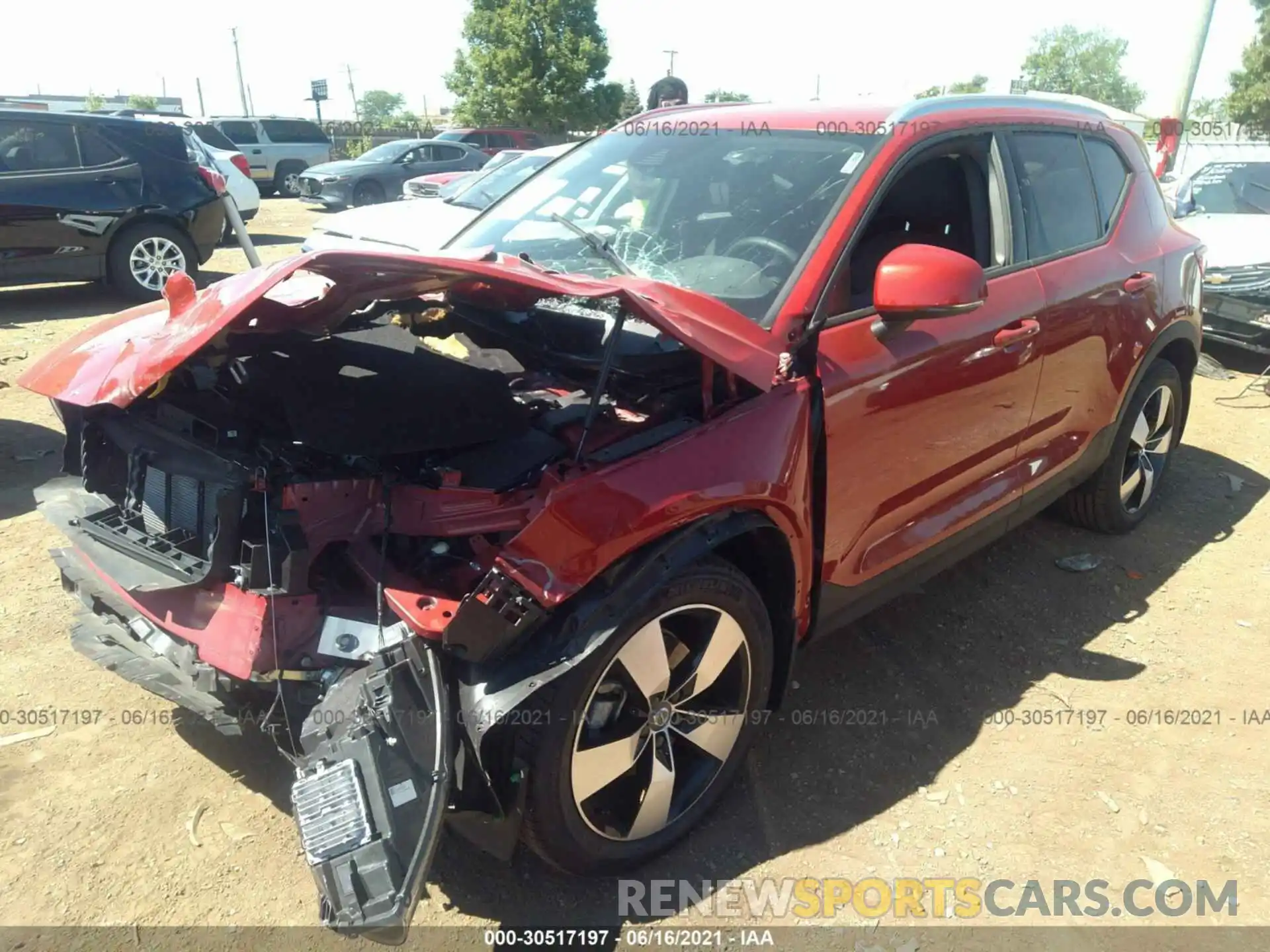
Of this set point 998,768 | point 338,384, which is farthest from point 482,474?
point 998,768

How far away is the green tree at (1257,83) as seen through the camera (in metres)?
33.3

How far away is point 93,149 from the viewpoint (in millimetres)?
8539

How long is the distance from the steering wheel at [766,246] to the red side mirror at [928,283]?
268 millimetres

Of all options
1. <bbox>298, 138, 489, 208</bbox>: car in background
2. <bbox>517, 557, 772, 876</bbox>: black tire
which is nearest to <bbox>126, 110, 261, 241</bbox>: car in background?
<bbox>298, 138, 489, 208</bbox>: car in background

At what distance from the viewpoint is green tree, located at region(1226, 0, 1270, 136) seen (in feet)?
109

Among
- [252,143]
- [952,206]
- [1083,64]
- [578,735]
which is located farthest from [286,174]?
[1083,64]

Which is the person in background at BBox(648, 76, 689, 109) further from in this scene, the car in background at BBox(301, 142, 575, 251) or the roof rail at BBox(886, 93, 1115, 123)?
the roof rail at BBox(886, 93, 1115, 123)

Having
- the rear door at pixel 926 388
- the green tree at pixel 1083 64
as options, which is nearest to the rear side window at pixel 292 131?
the rear door at pixel 926 388

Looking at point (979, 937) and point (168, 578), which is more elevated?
point (168, 578)

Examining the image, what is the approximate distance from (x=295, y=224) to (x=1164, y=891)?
17.0 meters

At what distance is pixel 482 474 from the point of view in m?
2.26

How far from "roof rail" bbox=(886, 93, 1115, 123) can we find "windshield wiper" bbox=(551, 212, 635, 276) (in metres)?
0.97

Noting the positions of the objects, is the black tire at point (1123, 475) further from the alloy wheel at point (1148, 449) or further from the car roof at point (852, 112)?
the car roof at point (852, 112)

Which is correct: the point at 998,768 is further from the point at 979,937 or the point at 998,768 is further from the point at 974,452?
the point at 974,452
